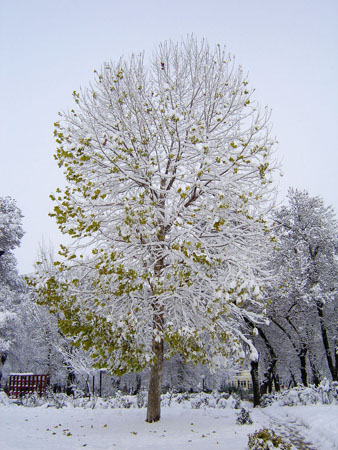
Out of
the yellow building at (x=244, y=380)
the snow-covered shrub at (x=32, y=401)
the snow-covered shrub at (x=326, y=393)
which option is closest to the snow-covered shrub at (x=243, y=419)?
the snow-covered shrub at (x=326, y=393)

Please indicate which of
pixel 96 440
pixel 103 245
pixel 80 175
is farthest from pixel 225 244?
pixel 96 440

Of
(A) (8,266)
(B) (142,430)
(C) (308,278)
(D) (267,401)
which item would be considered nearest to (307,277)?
(C) (308,278)

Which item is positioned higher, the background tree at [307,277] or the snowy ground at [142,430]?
the background tree at [307,277]

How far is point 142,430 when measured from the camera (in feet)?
30.5

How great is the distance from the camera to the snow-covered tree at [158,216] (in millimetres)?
8523

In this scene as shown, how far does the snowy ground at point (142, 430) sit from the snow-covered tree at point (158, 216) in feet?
4.26

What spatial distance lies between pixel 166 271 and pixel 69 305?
252 cm

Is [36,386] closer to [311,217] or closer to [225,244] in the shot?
[225,244]

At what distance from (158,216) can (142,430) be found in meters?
5.41

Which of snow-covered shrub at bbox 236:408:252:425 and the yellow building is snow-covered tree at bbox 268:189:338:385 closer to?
snow-covered shrub at bbox 236:408:252:425

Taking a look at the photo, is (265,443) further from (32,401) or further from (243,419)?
(32,401)

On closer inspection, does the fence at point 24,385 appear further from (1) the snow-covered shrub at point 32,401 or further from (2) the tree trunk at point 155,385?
(2) the tree trunk at point 155,385

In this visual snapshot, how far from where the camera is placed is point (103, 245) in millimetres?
9469

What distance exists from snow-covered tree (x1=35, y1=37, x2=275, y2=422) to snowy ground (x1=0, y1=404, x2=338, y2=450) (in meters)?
1.30
